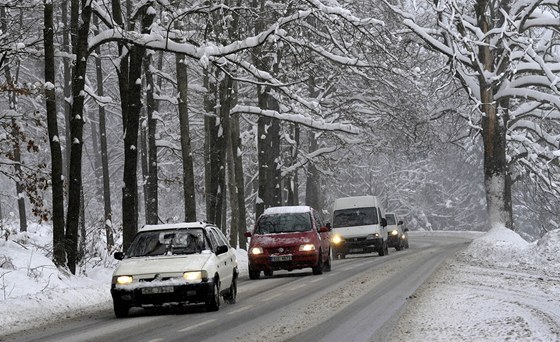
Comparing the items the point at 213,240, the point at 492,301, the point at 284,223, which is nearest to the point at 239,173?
the point at 284,223

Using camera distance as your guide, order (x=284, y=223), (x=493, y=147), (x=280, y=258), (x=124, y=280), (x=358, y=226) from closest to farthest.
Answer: (x=124, y=280), (x=280, y=258), (x=284, y=223), (x=493, y=147), (x=358, y=226)

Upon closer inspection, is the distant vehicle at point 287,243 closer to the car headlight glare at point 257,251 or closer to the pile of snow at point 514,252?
the car headlight glare at point 257,251

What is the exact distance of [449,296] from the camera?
634 inches

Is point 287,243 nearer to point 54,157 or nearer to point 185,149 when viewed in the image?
point 54,157

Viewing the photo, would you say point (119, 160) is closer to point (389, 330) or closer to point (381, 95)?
point (381, 95)

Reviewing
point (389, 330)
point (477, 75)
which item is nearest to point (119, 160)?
point (477, 75)

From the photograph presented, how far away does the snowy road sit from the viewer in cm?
1180

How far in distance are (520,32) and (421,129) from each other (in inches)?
464

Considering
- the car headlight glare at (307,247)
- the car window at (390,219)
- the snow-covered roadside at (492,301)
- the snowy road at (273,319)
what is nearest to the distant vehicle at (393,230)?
the car window at (390,219)

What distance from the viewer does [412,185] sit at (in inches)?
3295

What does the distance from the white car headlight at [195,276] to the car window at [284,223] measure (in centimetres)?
1044

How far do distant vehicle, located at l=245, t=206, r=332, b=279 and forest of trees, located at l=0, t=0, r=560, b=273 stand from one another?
3211 millimetres

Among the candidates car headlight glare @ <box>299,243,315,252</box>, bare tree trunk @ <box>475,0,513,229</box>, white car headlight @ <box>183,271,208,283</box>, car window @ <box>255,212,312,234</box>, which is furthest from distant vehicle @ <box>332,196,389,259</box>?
white car headlight @ <box>183,271,208,283</box>

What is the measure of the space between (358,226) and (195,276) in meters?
21.3
